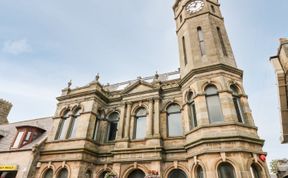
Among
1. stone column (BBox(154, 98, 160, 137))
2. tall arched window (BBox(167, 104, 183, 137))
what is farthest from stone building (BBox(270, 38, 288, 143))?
stone column (BBox(154, 98, 160, 137))

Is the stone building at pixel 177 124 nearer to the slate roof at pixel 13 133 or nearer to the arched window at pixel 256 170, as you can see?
the arched window at pixel 256 170

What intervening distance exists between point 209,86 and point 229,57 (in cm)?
336

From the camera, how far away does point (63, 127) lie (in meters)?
17.1

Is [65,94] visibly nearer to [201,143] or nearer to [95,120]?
[95,120]

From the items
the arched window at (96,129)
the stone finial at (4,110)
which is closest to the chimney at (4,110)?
the stone finial at (4,110)

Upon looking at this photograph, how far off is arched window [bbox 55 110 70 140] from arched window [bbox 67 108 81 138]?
1.14ft

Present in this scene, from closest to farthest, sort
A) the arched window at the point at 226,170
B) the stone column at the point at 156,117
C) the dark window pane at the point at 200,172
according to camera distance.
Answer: the arched window at the point at 226,170 < the dark window pane at the point at 200,172 < the stone column at the point at 156,117

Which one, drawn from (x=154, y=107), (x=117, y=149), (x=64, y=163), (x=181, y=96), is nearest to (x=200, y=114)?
(x=181, y=96)

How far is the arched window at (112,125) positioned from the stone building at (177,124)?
3.6 inches

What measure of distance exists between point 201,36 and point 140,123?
8.99 meters

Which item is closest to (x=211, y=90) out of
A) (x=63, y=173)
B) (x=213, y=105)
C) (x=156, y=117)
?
(x=213, y=105)

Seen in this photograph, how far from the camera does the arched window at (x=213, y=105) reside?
40.5ft

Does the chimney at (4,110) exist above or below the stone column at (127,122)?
above

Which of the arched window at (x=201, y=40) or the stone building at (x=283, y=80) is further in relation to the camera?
the arched window at (x=201, y=40)
